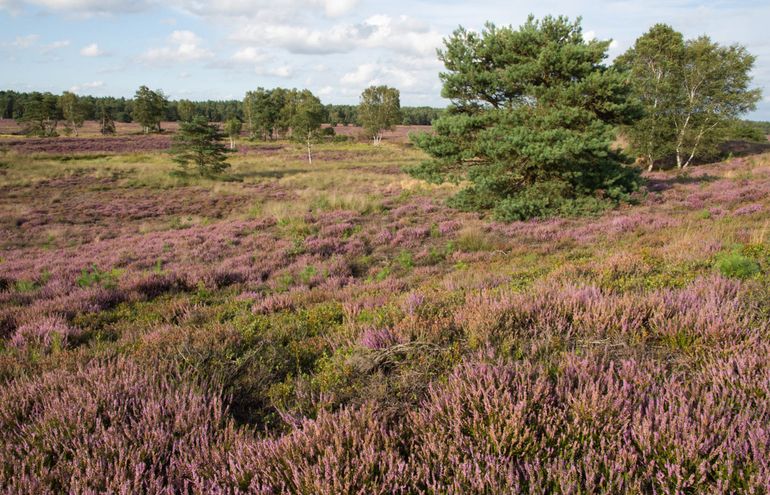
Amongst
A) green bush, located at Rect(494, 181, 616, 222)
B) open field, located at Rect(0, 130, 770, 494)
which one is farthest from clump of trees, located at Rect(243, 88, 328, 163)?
open field, located at Rect(0, 130, 770, 494)

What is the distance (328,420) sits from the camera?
7.59ft

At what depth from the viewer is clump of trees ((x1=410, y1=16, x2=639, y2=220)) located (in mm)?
13516

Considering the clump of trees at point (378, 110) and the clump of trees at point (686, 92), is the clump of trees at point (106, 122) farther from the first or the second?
the clump of trees at point (686, 92)

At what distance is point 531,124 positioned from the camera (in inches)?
559

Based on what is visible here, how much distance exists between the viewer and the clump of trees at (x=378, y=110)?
81.3 meters

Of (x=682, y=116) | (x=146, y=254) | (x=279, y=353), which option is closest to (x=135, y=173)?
(x=146, y=254)

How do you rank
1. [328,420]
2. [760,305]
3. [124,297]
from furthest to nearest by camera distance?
1. [124,297]
2. [760,305]
3. [328,420]

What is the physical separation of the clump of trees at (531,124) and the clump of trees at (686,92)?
1777 cm

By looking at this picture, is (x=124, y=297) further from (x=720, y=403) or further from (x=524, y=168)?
(x=524, y=168)

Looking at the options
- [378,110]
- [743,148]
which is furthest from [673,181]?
[378,110]

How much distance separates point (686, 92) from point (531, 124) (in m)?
24.7

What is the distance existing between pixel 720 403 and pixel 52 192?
35.6m

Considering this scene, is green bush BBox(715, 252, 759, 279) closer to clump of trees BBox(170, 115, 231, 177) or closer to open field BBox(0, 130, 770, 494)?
open field BBox(0, 130, 770, 494)

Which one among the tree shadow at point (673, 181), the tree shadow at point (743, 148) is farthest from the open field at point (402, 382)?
the tree shadow at point (743, 148)
